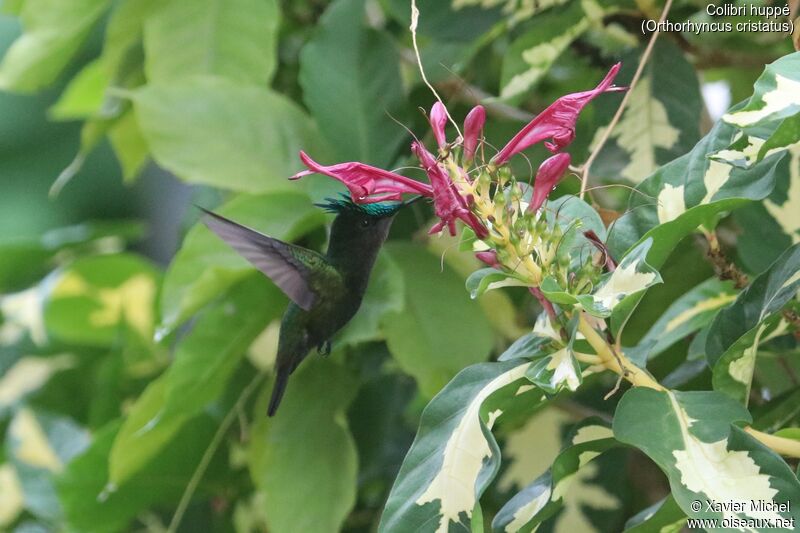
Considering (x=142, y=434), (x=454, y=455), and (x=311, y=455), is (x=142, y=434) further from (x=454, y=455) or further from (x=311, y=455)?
(x=454, y=455)

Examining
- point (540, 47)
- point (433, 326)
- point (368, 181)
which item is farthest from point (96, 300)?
point (368, 181)

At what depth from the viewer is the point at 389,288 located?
83 centimetres

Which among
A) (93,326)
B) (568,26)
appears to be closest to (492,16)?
(568,26)

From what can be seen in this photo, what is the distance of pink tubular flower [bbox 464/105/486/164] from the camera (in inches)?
22.0

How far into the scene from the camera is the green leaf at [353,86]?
3.14ft

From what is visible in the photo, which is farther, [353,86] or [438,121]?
[353,86]

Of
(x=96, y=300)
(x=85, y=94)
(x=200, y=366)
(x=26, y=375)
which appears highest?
(x=200, y=366)

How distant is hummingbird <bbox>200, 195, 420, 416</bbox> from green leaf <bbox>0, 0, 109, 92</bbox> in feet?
1.45

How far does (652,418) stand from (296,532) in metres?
0.42

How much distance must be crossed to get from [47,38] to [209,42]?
0.68 feet

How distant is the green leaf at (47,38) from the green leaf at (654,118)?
0.57m

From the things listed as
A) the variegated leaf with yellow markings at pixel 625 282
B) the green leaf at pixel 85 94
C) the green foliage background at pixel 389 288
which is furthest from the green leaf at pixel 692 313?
the green leaf at pixel 85 94

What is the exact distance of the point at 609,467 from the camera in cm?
98

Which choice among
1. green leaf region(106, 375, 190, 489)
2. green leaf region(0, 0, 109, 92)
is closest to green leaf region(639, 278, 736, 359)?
green leaf region(106, 375, 190, 489)
